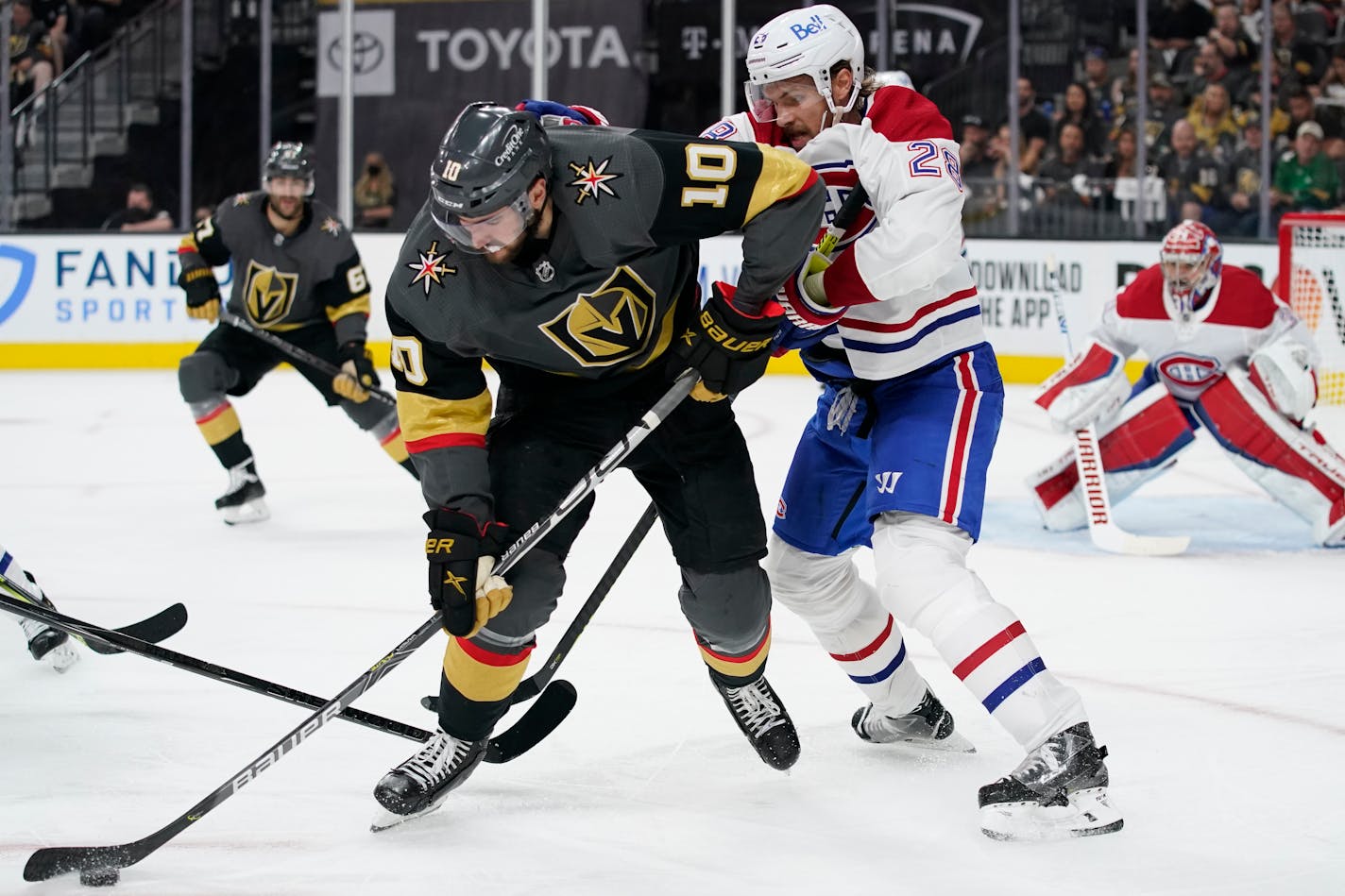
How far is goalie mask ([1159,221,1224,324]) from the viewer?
4.46 metres

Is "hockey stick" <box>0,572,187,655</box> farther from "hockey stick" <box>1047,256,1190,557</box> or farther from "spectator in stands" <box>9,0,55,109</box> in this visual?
"spectator in stands" <box>9,0,55,109</box>

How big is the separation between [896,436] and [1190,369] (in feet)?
8.48

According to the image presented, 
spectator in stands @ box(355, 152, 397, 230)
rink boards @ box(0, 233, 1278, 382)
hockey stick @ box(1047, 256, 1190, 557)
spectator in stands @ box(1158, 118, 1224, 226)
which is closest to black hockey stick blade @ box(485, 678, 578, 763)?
hockey stick @ box(1047, 256, 1190, 557)

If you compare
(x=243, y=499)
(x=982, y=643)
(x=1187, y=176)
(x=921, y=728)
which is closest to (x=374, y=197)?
(x=1187, y=176)

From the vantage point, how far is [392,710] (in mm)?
2908

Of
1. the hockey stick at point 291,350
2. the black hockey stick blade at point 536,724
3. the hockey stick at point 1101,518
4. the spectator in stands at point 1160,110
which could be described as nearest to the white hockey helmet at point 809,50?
the black hockey stick blade at point 536,724

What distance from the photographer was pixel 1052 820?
221 centimetres

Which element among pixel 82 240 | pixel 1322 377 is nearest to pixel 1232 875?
pixel 1322 377

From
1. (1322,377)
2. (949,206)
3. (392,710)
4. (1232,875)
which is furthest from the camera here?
(1322,377)

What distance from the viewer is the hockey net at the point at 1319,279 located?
5.41 metres

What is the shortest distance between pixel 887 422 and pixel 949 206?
34 cm

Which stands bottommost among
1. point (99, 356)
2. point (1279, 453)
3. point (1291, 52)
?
point (1279, 453)

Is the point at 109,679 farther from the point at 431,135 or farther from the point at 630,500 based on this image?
the point at 431,135

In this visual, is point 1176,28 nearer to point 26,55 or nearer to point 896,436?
point 26,55
